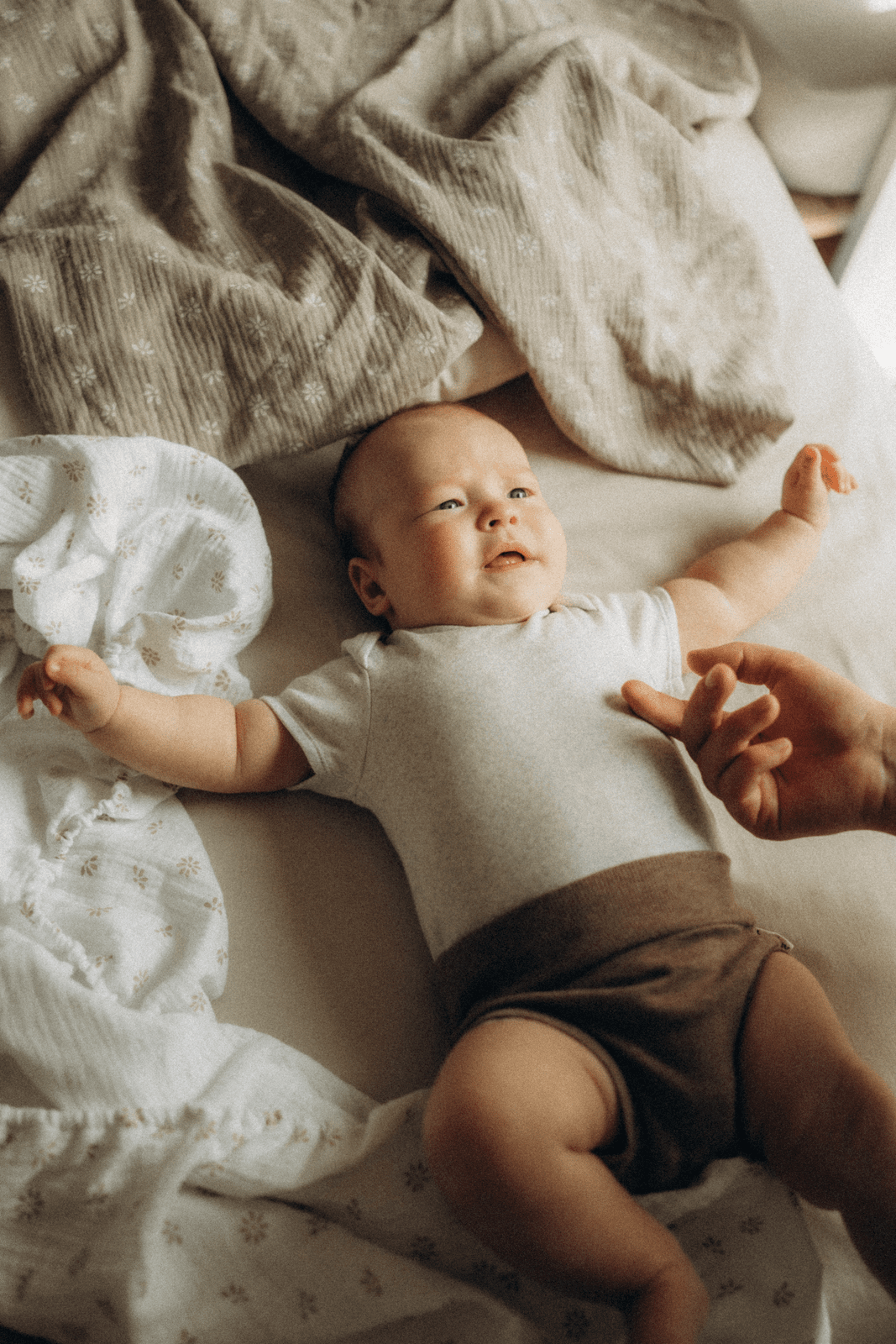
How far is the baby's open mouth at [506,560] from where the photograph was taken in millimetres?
960

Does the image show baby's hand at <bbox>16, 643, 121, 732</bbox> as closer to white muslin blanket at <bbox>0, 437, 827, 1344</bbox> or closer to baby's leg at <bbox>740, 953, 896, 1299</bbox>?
white muslin blanket at <bbox>0, 437, 827, 1344</bbox>

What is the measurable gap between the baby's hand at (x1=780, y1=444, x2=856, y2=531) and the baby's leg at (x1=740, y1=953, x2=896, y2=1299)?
→ 57 cm

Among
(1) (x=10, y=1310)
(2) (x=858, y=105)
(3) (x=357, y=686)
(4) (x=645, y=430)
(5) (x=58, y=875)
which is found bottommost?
(1) (x=10, y=1310)

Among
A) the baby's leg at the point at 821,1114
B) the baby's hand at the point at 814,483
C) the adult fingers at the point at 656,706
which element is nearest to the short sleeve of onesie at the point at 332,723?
the adult fingers at the point at 656,706

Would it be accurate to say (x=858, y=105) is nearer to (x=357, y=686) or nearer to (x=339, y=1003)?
(x=357, y=686)

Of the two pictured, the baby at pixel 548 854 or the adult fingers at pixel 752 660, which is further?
the adult fingers at pixel 752 660

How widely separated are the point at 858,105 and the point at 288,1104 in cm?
156

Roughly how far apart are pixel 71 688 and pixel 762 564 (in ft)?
2.41

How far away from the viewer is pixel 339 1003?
32.9 inches

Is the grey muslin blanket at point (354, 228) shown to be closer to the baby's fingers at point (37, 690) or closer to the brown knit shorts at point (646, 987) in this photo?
the baby's fingers at point (37, 690)

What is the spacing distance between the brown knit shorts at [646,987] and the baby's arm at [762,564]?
11.7 inches

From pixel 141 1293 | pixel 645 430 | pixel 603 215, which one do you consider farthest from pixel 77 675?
pixel 603 215

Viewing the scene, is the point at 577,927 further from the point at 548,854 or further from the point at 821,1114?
the point at 821,1114

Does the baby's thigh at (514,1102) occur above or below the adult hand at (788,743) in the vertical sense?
below
